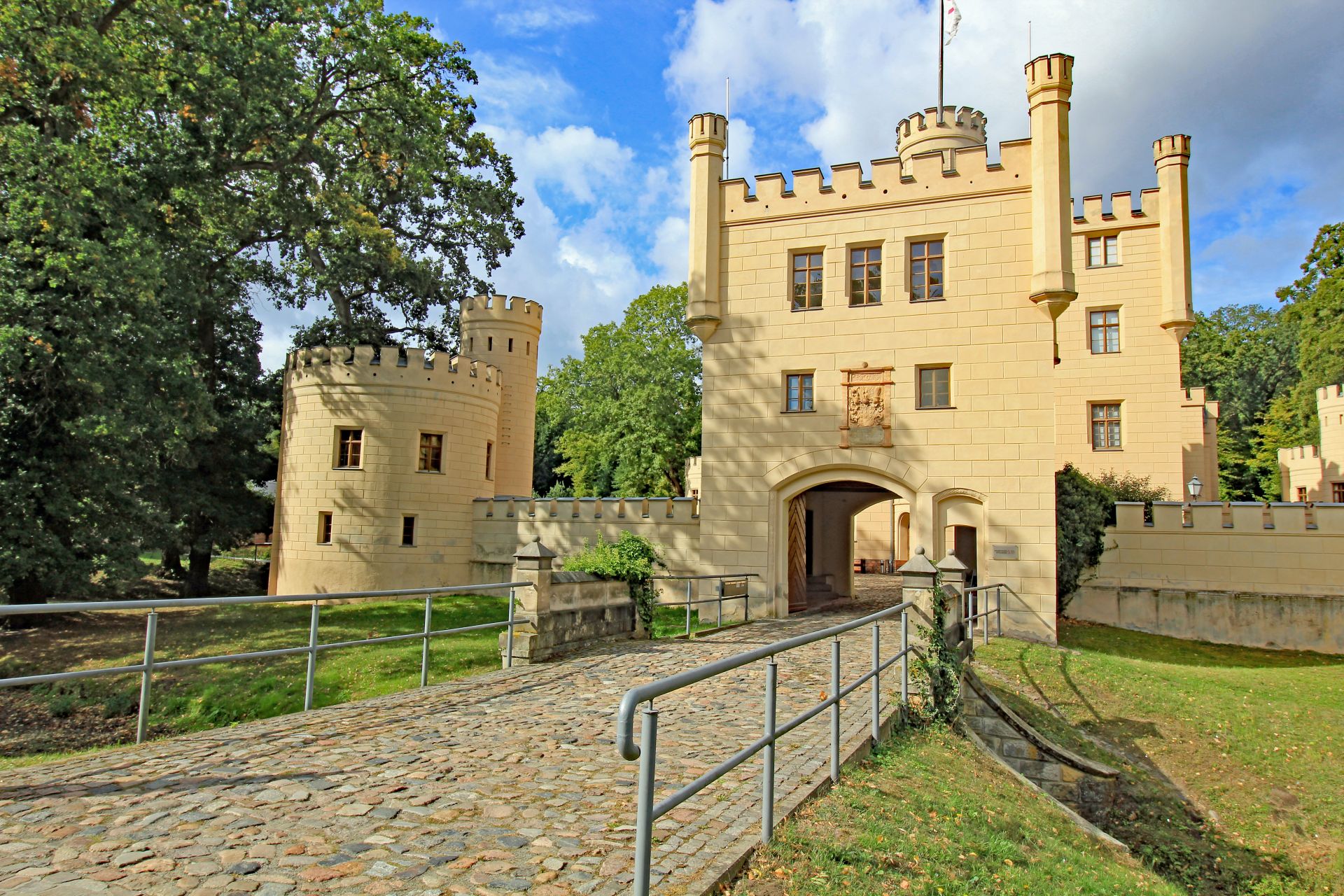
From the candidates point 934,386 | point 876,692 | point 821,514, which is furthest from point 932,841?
point 821,514

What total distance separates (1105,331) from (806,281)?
1181 cm

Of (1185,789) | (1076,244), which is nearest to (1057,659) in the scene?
(1185,789)

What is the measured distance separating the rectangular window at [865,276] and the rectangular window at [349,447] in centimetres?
1502

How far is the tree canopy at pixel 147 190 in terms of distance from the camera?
15812mm

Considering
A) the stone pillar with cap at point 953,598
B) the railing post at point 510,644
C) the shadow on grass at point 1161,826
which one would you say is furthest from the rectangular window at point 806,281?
the railing post at point 510,644

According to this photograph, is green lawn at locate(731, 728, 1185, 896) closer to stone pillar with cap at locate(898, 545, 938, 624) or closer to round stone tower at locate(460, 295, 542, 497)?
stone pillar with cap at locate(898, 545, 938, 624)

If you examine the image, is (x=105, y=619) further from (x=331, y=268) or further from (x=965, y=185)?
(x=965, y=185)

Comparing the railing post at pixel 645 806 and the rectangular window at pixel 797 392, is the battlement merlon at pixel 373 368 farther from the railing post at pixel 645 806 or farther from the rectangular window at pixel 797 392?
the railing post at pixel 645 806

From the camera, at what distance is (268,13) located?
65.9 feet

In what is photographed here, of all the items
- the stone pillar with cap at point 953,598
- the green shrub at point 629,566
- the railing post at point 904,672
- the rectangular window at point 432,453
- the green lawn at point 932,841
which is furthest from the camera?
the rectangular window at point 432,453

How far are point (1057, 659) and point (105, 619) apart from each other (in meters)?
21.6

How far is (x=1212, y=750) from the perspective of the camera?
11.2 metres

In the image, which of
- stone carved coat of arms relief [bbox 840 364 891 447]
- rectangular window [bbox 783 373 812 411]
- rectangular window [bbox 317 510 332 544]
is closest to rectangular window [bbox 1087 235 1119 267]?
stone carved coat of arms relief [bbox 840 364 891 447]

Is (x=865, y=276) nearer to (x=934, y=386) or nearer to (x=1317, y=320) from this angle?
(x=934, y=386)
